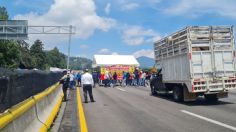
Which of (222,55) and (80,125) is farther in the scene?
(222,55)

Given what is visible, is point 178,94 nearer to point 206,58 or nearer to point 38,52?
point 206,58

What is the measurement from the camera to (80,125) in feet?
37.8

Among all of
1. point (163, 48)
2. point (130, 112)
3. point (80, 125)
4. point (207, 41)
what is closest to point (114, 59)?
point (163, 48)

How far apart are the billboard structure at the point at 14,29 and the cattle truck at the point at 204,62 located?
1303 inches

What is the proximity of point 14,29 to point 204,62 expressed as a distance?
1438 inches

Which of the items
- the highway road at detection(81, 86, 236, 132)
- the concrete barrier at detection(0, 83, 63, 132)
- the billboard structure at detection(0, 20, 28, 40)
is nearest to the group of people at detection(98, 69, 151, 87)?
the billboard structure at detection(0, 20, 28, 40)

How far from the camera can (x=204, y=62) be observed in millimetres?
17719

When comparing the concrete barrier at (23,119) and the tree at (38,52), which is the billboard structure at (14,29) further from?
the tree at (38,52)

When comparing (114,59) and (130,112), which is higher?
(114,59)

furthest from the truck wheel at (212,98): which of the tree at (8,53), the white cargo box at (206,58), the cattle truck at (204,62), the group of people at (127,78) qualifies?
the tree at (8,53)

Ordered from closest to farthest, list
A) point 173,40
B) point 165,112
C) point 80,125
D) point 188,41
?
1. point 80,125
2. point 165,112
3. point 188,41
4. point 173,40

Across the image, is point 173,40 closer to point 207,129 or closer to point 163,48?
point 163,48

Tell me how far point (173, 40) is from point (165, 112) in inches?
238

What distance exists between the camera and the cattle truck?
17438 mm
